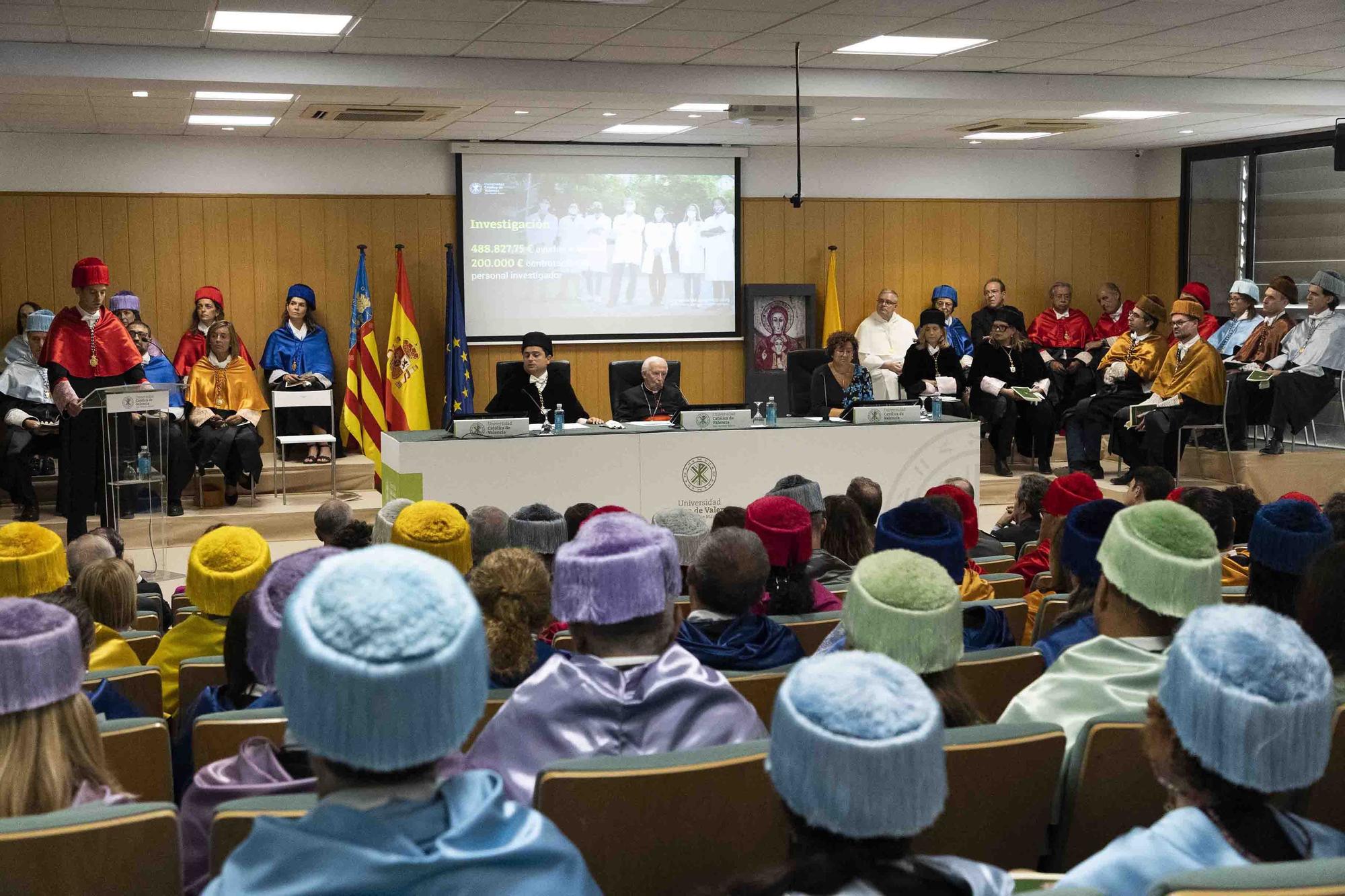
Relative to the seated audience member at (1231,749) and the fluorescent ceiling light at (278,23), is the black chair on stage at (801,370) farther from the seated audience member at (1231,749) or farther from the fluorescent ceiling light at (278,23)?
the seated audience member at (1231,749)

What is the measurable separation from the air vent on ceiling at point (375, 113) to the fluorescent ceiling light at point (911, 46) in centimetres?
294

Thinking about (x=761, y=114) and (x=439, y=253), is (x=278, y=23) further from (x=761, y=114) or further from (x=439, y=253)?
(x=439, y=253)

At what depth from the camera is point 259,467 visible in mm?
8938

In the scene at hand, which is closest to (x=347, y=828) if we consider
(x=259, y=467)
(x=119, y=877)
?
(x=119, y=877)

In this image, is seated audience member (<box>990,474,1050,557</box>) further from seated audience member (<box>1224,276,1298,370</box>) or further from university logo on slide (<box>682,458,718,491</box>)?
seated audience member (<box>1224,276,1298,370</box>)

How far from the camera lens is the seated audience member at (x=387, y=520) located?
14.0 ft

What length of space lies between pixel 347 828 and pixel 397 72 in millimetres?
6705

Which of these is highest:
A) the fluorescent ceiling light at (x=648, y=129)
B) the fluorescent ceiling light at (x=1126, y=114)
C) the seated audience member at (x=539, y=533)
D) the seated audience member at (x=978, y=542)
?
the fluorescent ceiling light at (x=1126, y=114)

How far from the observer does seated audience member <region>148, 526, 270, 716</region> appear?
117 inches

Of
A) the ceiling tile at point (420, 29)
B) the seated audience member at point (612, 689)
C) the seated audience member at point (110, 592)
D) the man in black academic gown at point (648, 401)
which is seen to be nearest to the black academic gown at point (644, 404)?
the man in black academic gown at point (648, 401)

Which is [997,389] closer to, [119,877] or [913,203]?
[913,203]

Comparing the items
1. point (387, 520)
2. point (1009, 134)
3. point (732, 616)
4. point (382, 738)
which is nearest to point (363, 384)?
point (1009, 134)

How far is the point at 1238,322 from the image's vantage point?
10.6 m

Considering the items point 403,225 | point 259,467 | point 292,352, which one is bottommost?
point 259,467
